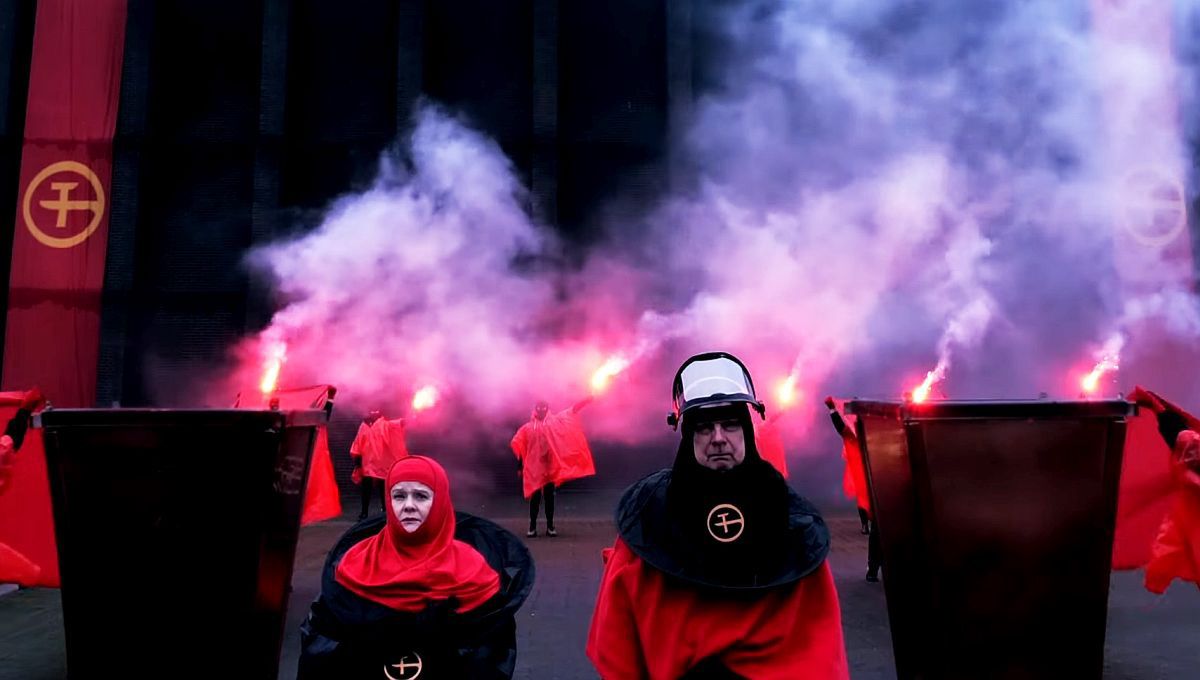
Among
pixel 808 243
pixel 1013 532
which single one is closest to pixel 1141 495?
pixel 1013 532

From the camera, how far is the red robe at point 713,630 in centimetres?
215

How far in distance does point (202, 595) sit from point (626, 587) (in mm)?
1538

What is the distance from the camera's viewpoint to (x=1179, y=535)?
4035 mm

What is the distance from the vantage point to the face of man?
2.30 meters

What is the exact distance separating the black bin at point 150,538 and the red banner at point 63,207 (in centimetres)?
1291

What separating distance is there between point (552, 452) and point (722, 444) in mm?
7950

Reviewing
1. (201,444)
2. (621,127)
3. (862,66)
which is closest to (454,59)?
(621,127)

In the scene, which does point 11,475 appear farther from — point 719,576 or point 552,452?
point 552,452

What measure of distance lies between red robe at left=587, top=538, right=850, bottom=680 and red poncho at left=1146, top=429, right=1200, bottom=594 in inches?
108

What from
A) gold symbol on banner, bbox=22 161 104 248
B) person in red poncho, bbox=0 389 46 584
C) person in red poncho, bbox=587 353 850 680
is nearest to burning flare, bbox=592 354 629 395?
person in red poncho, bbox=0 389 46 584

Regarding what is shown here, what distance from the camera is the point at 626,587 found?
2.29 m

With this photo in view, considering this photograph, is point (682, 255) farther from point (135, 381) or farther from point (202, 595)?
point (202, 595)

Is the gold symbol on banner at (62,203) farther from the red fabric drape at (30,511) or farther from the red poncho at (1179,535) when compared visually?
the red poncho at (1179,535)

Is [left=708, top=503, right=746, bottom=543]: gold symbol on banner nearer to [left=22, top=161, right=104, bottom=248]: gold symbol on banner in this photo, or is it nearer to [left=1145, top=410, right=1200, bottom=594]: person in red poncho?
[left=1145, top=410, right=1200, bottom=594]: person in red poncho
